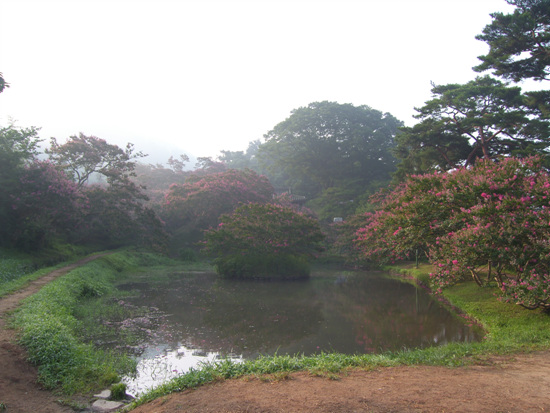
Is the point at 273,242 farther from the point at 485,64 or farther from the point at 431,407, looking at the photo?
the point at 431,407

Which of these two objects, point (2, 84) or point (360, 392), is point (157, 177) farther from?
point (360, 392)

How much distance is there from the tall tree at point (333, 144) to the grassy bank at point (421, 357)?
104 ft

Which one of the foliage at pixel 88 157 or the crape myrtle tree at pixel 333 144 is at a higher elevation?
the crape myrtle tree at pixel 333 144

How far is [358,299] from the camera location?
1493cm

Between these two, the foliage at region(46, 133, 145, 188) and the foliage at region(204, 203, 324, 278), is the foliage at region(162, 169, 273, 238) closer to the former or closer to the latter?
the foliage at region(46, 133, 145, 188)

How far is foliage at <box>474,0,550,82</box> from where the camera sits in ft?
47.2

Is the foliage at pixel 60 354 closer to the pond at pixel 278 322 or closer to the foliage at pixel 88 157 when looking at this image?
the pond at pixel 278 322

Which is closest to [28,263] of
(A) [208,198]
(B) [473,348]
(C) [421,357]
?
(A) [208,198]

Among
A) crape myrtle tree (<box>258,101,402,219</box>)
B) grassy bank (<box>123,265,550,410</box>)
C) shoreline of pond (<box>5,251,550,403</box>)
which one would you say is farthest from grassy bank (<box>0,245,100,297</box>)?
crape myrtle tree (<box>258,101,402,219</box>)

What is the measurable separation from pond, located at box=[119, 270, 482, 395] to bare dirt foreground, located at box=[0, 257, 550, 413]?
1450mm

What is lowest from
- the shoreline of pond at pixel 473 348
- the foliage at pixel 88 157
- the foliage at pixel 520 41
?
the shoreline of pond at pixel 473 348

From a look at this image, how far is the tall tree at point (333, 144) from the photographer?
136 ft

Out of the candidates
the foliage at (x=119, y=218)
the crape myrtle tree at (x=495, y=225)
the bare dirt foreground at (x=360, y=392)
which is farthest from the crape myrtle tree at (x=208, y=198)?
the bare dirt foreground at (x=360, y=392)

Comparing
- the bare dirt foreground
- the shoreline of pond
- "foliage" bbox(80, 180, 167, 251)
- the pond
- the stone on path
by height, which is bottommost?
the pond
